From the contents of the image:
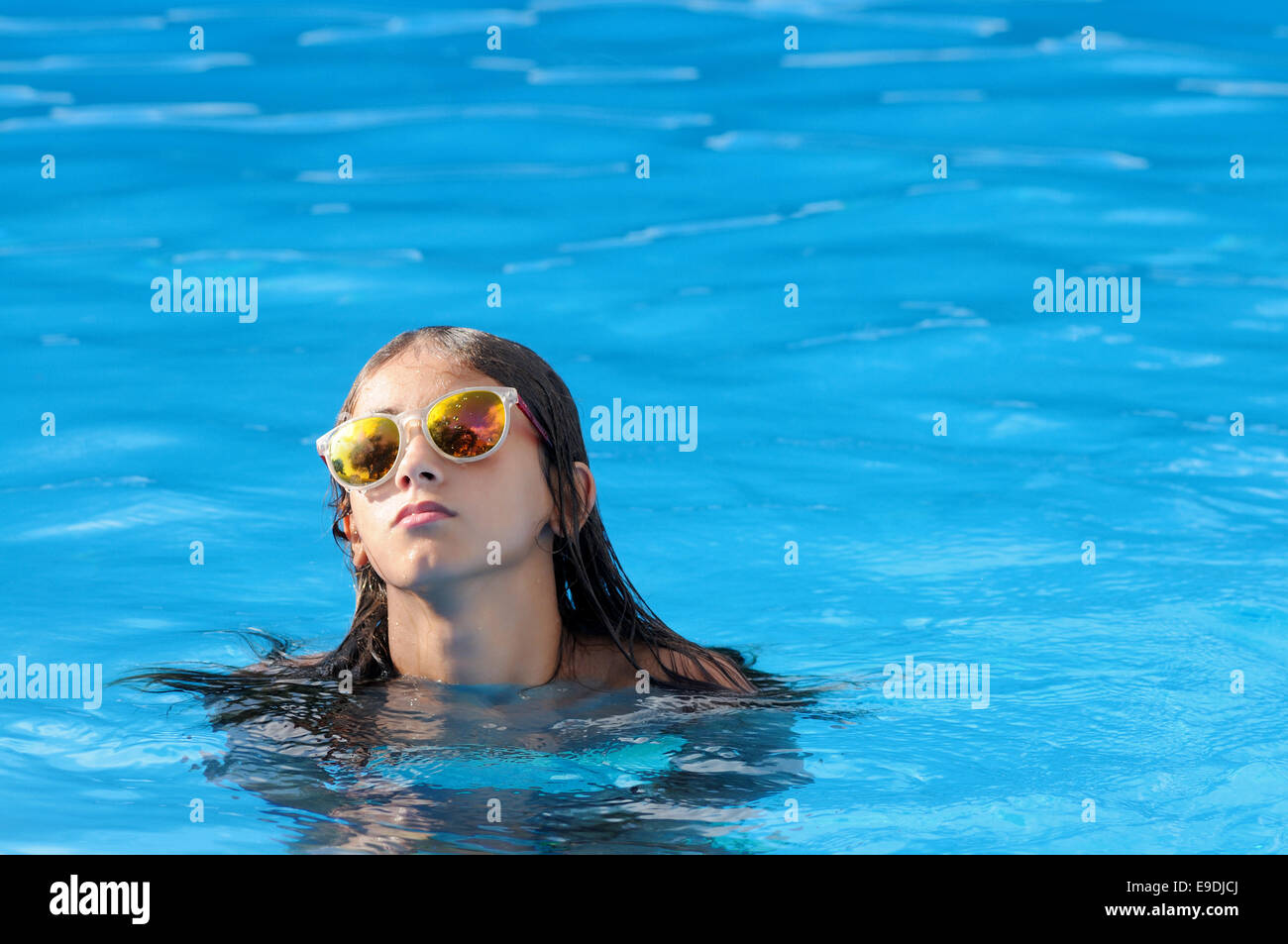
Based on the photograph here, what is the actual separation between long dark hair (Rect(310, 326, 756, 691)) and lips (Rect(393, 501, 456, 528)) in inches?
12.7

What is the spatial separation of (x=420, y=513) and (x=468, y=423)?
0.69 feet

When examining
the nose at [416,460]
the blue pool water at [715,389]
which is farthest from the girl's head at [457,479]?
the blue pool water at [715,389]

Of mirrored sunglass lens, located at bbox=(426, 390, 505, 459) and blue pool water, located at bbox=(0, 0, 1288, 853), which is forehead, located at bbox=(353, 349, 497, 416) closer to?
Result: mirrored sunglass lens, located at bbox=(426, 390, 505, 459)

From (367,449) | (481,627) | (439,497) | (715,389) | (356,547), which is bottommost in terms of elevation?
(481,627)

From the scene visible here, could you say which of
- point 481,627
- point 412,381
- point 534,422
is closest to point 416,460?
point 412,381

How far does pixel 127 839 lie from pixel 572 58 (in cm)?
775

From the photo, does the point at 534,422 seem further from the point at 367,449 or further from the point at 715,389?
the point at 715,389

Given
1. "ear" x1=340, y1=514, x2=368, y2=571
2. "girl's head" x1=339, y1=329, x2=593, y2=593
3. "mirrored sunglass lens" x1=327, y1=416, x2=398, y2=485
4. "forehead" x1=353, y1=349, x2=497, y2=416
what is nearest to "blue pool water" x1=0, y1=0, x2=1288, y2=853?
"ear" x1=340, y1=514, x2=368, y2=571

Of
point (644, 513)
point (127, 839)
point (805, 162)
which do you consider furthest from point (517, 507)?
point (805, 162)

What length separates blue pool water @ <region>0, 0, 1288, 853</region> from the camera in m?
3.82

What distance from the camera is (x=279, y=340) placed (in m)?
7.54

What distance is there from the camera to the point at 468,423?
139 inches

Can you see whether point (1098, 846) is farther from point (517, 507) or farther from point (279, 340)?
point (279, 340)

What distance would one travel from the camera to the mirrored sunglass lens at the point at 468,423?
3.53 metres
